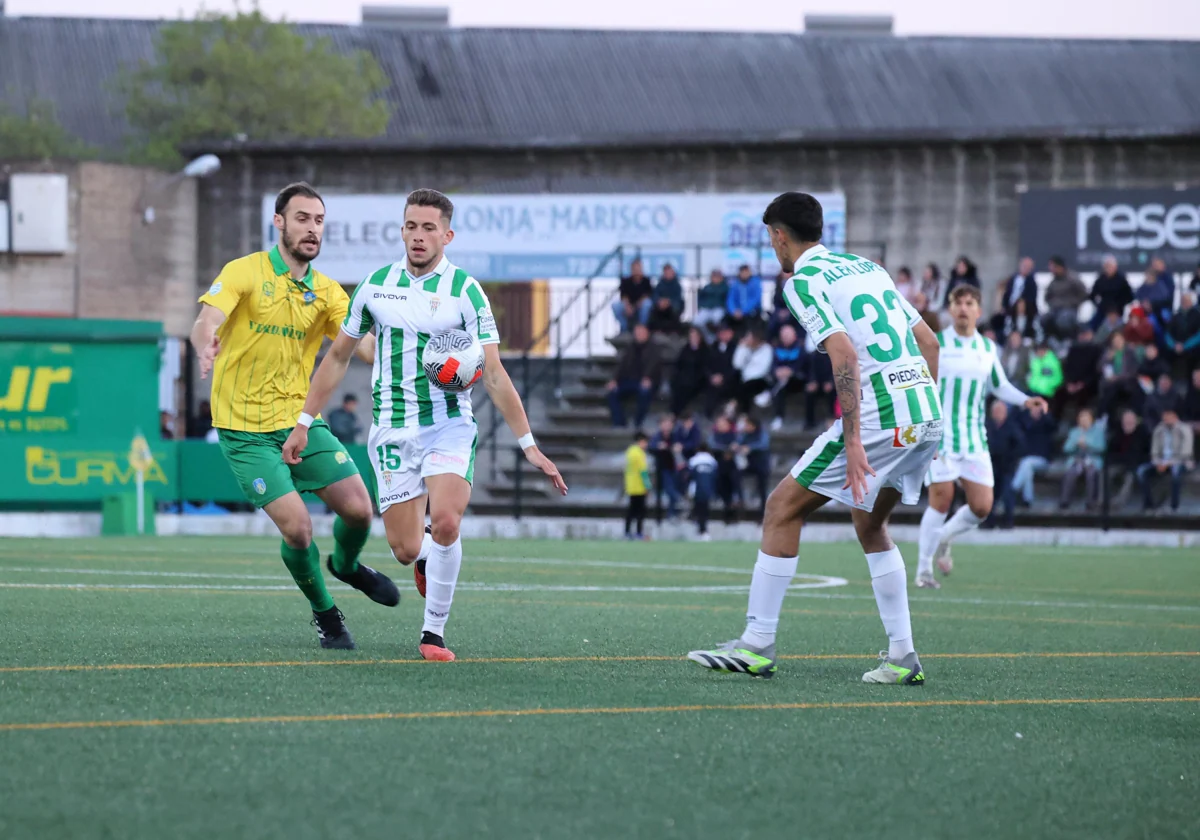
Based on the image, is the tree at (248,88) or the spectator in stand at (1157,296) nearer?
the spectator in stand at (1157,296)

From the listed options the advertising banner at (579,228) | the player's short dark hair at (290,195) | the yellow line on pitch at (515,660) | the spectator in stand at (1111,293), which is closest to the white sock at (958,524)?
the yellow line on pitch at (515,660)

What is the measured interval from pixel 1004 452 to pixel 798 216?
57.7 ft

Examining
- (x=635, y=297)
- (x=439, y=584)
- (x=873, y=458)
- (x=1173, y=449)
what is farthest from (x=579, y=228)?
(x=873, y=458)

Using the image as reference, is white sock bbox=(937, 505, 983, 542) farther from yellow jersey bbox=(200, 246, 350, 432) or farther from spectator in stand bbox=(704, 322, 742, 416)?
spectator in stand bbox=(704, 322, 742, 416)

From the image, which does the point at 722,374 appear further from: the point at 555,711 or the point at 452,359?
the point at 555,711

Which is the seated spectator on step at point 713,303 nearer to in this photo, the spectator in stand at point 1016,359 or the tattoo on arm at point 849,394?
the spectator in stand at point 1016,359

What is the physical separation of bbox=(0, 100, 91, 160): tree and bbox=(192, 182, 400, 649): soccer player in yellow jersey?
44113mm

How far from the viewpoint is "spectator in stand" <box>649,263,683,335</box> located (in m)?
28.3

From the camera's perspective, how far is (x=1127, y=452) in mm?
24688

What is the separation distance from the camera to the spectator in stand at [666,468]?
2509cm

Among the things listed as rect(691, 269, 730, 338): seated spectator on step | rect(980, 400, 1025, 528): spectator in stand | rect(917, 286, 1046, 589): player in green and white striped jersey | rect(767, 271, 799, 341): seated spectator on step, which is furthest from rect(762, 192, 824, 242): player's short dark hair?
rect(691, 269, 730, 338): seated spectator on step

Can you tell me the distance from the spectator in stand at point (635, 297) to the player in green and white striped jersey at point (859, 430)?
20.9 meters

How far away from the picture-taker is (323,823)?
427 cm

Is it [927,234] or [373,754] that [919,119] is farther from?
[373,754]
